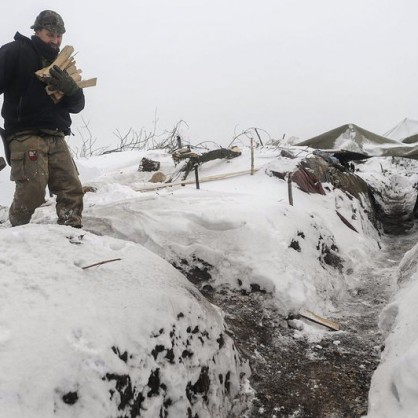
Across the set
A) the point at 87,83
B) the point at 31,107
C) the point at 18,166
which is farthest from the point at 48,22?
the point at 18,166

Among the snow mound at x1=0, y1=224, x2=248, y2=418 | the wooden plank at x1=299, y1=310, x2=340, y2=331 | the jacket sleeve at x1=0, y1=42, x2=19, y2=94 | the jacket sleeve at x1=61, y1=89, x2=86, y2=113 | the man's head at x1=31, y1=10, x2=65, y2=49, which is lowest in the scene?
the wooden plank at x1=299, y1=310, x2=340, y2=331

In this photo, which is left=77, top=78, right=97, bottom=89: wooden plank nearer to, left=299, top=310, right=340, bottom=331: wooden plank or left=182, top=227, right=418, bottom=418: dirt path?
left=182, top=227, right=418, bottom=418: dirt path

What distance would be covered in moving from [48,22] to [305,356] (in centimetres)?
317

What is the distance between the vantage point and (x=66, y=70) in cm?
319

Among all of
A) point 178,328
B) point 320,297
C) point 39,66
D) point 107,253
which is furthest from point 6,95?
point 320,297

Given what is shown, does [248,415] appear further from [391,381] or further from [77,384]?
[77,384]

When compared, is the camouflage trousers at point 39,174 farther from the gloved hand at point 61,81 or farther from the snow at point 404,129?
the snow at point 404,129

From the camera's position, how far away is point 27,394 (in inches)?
54.2

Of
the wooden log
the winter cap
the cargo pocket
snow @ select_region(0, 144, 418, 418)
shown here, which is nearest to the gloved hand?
the wooden log

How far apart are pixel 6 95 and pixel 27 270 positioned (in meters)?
1.81

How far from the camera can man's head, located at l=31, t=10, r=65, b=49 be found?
3064 mm

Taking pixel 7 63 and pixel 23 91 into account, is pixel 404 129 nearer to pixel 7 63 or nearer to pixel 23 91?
pixel 23 91

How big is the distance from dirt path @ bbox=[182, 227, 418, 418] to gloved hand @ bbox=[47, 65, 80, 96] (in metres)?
1.92

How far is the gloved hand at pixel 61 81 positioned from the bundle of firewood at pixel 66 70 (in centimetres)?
4
